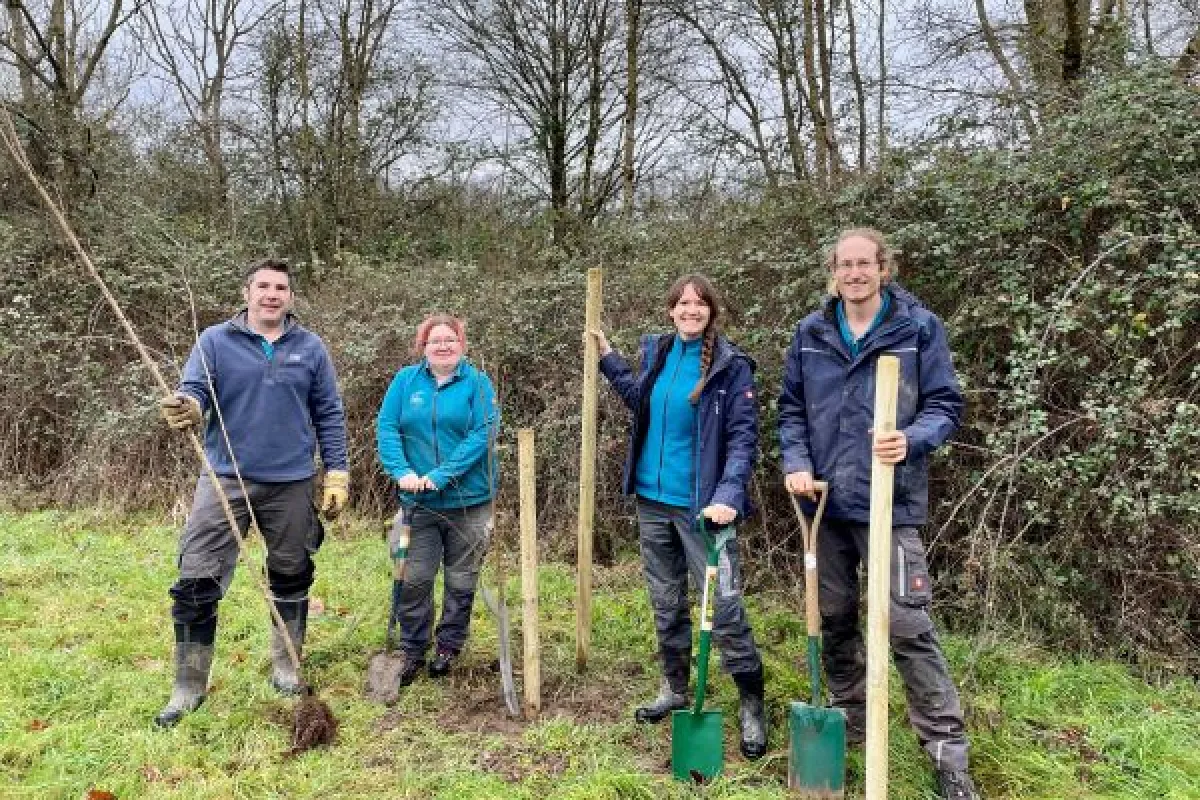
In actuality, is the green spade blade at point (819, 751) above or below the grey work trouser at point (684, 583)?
below

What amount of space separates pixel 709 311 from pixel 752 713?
1674mm

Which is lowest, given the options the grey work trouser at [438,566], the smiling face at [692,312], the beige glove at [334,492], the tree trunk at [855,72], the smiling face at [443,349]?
the grey work trouser at [438,566]

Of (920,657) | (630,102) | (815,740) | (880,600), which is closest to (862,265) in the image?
(880,600)

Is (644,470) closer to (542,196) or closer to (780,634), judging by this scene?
(780,634)

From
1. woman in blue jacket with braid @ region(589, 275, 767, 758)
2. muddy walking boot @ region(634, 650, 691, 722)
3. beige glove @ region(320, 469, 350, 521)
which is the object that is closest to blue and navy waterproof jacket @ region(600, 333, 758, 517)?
woman in blue jacket with braid @ region(589, 275, 767, 758)

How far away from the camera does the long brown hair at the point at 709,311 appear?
332cm

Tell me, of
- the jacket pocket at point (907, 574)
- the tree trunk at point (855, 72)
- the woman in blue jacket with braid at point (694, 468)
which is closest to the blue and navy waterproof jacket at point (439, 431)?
the woman in blue jacket with braid at point (694, 468)

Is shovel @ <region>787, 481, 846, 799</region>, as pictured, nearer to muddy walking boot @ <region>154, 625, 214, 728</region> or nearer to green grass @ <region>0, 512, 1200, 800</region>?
green grass @ <region>0, 512, 1200, 800</region>

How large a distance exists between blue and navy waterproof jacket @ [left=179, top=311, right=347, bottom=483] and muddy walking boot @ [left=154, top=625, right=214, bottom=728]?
0.75 meters

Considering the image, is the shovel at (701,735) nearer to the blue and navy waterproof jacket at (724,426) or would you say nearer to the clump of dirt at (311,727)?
the blue and navy waterproof jacket at (724,426)

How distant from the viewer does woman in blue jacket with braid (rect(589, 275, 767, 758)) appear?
3.27 meters

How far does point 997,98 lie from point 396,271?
21.0 ft

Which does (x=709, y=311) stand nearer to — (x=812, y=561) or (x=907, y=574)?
(x=812, y=561)

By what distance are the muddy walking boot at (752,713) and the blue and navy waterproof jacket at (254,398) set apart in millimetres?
2155
